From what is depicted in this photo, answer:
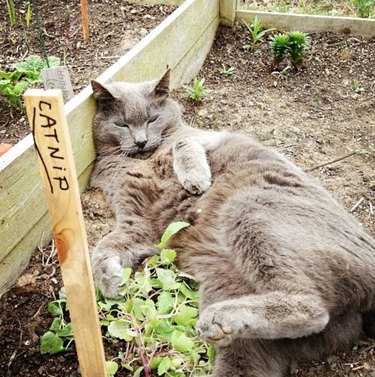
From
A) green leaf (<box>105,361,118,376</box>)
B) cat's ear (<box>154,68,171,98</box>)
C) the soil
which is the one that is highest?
cat's ear (<box>154,68,171,98</box>)

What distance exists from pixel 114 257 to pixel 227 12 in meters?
2.67

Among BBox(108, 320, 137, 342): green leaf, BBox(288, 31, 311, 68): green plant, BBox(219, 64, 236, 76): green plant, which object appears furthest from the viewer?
BBox(219, 64, 236, 76): green plant

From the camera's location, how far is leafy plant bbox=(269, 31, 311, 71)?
11.7 feet

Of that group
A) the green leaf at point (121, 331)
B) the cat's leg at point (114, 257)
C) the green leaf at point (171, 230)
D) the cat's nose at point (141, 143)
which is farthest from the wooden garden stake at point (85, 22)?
the green leaf at point (121, 331)

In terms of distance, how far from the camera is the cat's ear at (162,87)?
2.77 m

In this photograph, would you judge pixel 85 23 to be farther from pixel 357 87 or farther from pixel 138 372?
pixel 138 372

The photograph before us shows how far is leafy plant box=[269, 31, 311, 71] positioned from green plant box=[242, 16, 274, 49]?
0.32 m

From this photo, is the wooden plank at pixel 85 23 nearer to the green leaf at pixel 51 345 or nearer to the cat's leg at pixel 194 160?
the cat's leg at pixel 194 160

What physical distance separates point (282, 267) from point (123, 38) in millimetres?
2383

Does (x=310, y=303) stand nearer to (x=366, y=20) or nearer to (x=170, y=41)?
(x=170, y=41)

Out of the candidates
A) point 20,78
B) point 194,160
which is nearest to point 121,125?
point 194,160

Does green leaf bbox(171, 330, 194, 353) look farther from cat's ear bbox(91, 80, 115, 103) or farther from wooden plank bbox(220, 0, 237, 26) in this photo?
wooden plank bbox(220, 0, 237, 26)

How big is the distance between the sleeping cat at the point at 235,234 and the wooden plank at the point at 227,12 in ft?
5.35

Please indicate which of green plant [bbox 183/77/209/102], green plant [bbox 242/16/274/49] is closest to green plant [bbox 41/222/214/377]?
green plant [bbox 183/77/209/102]
